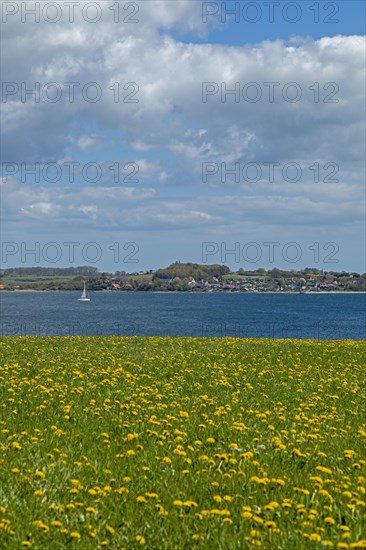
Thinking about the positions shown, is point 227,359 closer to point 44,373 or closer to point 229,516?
point 44,373

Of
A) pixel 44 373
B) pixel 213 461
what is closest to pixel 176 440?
pixel 213 461

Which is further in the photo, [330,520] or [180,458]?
[180,458]

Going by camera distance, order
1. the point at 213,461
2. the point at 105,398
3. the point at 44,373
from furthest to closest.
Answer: the point at 44,373 → the point at 105,398 → the point at 213,461

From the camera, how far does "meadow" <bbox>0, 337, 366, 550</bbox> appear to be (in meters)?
7.12

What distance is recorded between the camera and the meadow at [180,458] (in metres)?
7.12

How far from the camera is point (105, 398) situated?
1434 centimetres

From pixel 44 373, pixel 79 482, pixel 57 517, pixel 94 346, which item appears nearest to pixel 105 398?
pixel 44 373

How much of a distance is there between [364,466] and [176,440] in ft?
9.87

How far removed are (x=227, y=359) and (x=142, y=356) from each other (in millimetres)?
3041

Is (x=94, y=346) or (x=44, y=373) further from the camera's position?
(x=94, y=346)

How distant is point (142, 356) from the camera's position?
22.7m

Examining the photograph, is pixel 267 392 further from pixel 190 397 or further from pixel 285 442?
pixel 285 442

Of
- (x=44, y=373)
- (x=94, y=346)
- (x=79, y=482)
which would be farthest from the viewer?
(x=94, y=346)

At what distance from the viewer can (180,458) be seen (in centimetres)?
985
